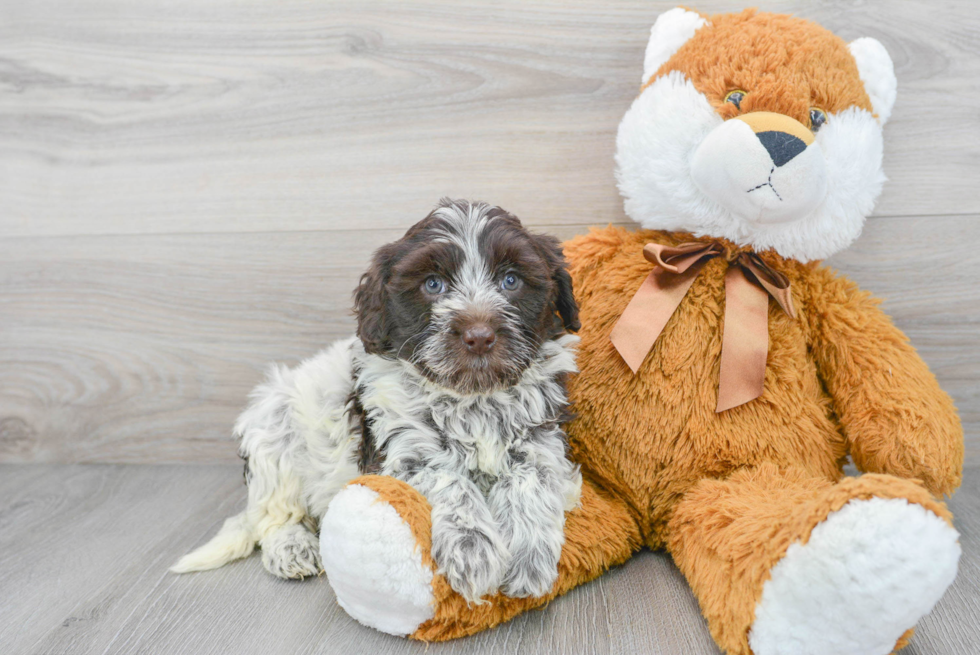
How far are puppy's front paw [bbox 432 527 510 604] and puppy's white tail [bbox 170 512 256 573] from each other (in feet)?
2.23

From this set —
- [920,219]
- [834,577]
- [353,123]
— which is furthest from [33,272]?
[920,219]

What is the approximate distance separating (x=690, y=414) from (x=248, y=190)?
4.83ft

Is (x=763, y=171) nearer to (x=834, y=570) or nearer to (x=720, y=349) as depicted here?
(x=720, y=349)

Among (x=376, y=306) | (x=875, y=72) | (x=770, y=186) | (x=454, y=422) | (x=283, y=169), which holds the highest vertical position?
(x=875, y=72)

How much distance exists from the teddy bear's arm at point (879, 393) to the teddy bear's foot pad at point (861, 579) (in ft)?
1.28

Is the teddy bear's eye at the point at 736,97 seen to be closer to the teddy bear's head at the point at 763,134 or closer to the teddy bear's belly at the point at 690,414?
the teddy bear's head at the point at 763,134

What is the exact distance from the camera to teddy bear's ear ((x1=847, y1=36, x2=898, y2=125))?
5.02ft

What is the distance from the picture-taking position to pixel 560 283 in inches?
55.7

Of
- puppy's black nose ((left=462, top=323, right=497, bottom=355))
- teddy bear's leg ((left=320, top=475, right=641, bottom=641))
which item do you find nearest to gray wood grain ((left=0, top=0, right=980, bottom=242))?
puppy's black nose ((left=462, top=323, right=497, bottom=355))

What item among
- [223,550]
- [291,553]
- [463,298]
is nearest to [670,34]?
[463,298]

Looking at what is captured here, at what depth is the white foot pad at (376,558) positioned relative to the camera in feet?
3.87

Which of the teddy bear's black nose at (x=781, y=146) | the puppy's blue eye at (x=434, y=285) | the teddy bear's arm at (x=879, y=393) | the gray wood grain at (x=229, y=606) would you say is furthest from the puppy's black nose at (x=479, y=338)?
the teddy bear's arm at (x=879, y=393)

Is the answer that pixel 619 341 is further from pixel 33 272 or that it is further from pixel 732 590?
pixel 33 272

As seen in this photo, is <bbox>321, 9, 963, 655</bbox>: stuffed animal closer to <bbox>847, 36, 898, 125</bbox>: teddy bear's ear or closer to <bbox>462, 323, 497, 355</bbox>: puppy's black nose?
<bbox>847, 36, 898, 125</bbox>: teddy bear's ear
